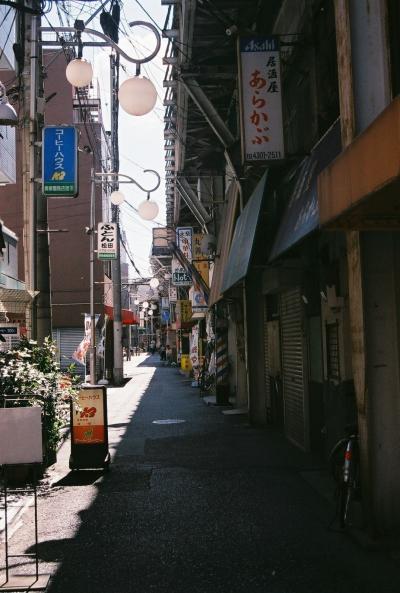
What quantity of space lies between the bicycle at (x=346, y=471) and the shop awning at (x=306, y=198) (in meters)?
2.50

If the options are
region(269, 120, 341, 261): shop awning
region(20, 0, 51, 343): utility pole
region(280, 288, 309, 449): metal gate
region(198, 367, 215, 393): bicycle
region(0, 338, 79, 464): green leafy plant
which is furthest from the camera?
region(198, 367, 215, 393): bicycle

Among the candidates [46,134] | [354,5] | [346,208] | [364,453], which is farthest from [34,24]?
[364,453]

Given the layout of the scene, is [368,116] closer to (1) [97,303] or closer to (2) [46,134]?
(2) [46,134]

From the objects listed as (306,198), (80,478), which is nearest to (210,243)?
(80,478)

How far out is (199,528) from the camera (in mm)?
6832

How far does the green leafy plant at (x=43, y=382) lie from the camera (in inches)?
357

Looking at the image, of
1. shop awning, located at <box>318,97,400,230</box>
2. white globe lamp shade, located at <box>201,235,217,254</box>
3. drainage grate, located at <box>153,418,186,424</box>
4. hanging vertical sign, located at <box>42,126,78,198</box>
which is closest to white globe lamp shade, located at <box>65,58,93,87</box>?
hanging vertical sign, located at <box>42,126,78,198</box>

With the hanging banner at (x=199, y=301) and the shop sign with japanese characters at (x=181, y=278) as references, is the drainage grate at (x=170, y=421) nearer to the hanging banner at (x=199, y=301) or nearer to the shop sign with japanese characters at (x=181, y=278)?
the hanging banner at (x=199, y=301)

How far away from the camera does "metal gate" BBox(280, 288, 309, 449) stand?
11.4 meters

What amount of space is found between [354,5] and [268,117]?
382cm

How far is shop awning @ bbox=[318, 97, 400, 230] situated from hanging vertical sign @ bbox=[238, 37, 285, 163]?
4.57m

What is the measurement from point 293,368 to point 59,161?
6.44 m

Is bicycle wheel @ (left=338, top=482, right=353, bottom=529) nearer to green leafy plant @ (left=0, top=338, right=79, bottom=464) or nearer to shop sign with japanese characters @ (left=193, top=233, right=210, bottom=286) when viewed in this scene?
green leafy plant @ (left=0, top=338, right=79, bottom=464)

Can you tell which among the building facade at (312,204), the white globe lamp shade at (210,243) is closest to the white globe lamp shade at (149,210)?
the building facade at (312,204)
